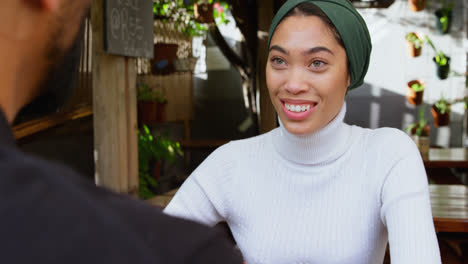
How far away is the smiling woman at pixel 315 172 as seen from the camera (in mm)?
1370

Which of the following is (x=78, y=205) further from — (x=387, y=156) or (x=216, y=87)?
(x=216, y=87)

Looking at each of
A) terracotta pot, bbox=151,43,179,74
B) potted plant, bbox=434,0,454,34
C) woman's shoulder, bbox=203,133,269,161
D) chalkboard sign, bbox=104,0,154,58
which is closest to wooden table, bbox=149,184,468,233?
chalkboard sign, bbox=104,0,154,58

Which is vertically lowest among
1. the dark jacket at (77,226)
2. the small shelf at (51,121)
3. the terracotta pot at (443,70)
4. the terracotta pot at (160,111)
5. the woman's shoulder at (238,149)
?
the terracotta pot at (160,111)

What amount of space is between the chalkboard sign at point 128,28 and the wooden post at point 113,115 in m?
0.05

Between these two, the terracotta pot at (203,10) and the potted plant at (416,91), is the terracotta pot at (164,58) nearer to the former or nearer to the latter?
the terracotta pot at (203,10)

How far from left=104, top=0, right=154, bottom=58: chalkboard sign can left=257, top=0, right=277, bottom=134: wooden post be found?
1500mm

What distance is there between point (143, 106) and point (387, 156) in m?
4.41

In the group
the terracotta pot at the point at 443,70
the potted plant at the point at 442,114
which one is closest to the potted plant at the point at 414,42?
the terracotta pot at the point at 443,70

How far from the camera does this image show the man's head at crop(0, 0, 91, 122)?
443 mm

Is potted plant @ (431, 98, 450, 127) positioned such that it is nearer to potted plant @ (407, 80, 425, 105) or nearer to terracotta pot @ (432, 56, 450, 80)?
potted plant @ (407, 80, 425, 105)

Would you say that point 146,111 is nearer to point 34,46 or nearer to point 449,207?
point 449,207

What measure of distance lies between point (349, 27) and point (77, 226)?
46.6 inches

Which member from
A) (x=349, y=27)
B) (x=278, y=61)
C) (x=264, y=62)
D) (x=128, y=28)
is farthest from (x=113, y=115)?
(x=264, y=62)

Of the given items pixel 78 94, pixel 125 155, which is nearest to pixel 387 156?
pixel 125 155
